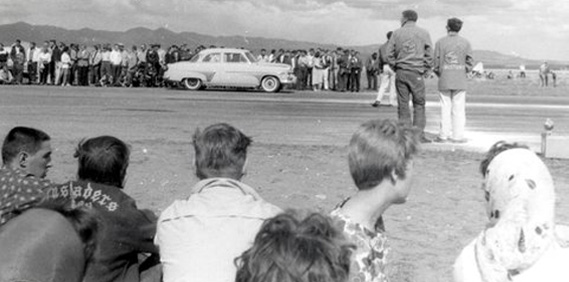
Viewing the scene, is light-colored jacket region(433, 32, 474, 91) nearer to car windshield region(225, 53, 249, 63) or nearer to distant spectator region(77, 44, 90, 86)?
car windshield region(225, 53, 249, 63)

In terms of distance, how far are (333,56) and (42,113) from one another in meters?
17.3

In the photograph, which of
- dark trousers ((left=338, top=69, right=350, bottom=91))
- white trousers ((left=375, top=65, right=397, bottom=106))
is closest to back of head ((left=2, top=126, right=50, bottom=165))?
white trousers ((left=375, top=65, right=397, bottom=106))

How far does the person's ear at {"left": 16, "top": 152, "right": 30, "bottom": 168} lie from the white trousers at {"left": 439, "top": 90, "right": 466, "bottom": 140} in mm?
8662

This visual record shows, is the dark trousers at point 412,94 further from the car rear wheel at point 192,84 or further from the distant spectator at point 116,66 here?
the distant spectator at point 116,66

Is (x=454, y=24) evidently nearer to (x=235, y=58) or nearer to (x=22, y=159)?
(x=22, y=159)

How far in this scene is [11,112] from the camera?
18.4 m

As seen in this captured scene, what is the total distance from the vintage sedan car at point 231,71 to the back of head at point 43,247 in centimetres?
2710

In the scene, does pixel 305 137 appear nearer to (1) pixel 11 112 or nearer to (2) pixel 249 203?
(1) pixel 11 112

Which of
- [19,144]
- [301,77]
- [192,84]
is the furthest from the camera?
[301,77]

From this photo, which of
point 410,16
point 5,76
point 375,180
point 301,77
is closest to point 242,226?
point 375,180

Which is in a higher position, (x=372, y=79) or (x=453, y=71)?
(x=453, y=71)

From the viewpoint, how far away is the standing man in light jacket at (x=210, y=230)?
388cm

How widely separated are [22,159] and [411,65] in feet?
28.0

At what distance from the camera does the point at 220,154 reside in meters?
4.33
